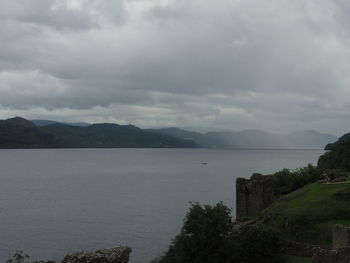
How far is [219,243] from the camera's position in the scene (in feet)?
113

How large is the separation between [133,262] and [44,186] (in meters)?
84.8

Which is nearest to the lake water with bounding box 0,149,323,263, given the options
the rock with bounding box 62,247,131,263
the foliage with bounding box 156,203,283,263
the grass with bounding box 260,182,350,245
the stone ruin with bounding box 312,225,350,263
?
the grass with bounding box 260,182,350,245

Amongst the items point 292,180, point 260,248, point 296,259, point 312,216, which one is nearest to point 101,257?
point 260,248

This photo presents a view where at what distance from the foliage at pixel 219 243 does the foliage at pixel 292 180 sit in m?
26.4

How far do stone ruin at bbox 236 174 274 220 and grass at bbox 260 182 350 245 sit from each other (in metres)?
3.56

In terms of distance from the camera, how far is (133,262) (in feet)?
167

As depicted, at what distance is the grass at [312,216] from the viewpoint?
37344 mm

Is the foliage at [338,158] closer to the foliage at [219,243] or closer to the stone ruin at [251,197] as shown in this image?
the stone ruin at [251,197]

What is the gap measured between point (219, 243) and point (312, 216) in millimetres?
9790

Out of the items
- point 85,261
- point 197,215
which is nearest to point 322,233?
point 197,215

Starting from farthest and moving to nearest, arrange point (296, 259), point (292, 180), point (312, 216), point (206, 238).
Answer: point (292, 180) < point (312, 216) < point (296, 259) < point (206, 238)

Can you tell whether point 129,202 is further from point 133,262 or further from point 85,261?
point 85,261

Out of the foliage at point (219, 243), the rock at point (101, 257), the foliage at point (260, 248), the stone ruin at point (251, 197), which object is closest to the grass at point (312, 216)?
the stone ruin at point (251, 197)

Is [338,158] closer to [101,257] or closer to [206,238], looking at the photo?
A: [206,238]
